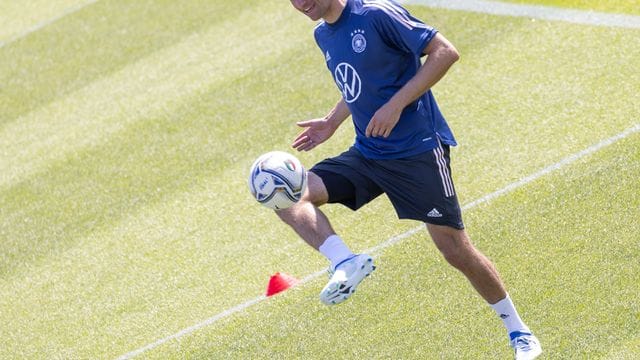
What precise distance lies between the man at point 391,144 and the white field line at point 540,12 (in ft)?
15.5

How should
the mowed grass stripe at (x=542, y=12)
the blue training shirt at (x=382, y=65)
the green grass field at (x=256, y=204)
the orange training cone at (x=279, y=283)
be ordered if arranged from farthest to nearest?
the mowed grass stripe at (x=542, y=12) → the orange training cone at (x=279, y=283) → the green grass field at (x=256, y=204) → the blue training shirt at (x=382, y=65)

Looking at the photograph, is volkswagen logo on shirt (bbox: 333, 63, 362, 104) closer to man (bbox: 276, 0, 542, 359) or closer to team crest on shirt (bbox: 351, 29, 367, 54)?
man (bbox: 276, 0, 542, 359)

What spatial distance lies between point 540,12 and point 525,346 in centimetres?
580

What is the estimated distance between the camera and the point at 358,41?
7434 millimetres

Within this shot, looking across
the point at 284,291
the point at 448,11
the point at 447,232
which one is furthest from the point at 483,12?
the point at 447,232

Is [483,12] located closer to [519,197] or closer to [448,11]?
[448,11]

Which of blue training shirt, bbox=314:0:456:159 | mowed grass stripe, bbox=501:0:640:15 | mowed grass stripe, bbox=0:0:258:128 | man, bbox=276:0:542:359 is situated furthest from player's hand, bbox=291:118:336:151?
mowed grass stripe, bbox=0:0:258:128

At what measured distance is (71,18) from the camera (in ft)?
51.3

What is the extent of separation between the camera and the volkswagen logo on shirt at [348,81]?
7559 mm

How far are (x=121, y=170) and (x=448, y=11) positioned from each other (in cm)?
384

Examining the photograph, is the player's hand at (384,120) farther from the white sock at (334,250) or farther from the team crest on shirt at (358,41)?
the white sock at (334,250)

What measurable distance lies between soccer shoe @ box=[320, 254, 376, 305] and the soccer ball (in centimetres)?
57

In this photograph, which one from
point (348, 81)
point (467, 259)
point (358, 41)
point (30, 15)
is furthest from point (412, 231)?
point (30, 15)

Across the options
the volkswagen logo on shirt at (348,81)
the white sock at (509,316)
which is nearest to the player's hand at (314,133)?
the volkswagen logo on shirt at (348,81)
